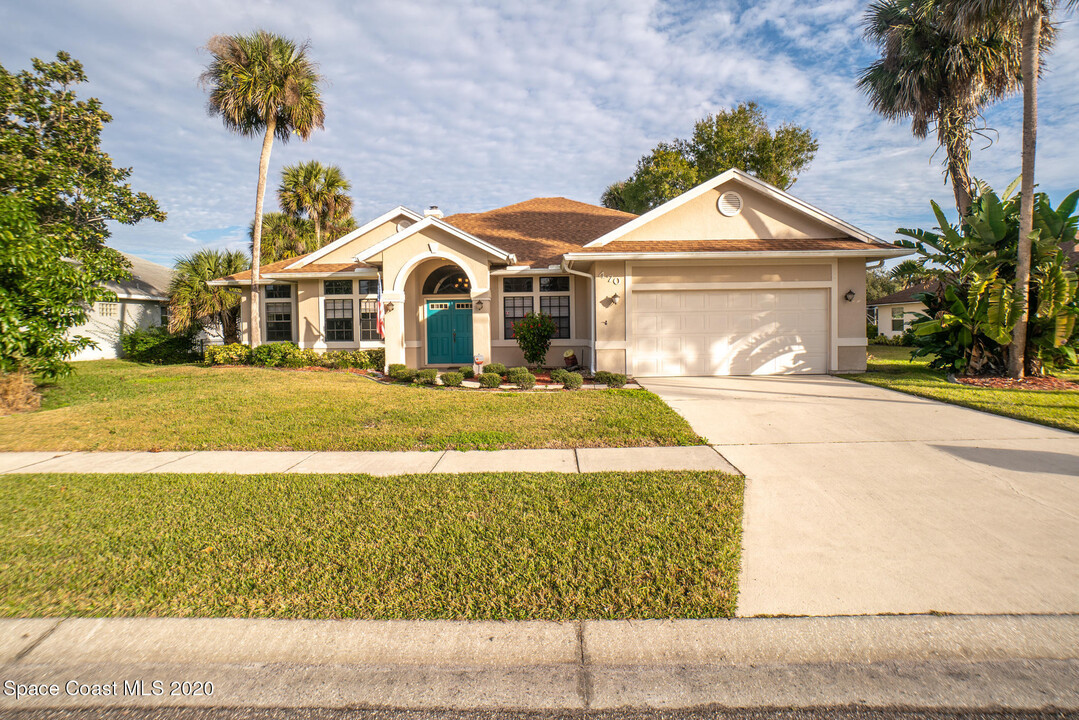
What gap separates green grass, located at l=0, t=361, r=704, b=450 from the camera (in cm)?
703

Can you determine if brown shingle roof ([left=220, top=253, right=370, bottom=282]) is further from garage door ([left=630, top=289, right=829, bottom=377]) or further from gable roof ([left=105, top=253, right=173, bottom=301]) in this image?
garage door ([left=630, top=289, right=829, bottom=377])

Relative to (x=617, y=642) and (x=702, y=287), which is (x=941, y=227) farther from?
(x=617, y=642)

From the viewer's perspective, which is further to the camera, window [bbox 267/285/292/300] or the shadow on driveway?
window [bbox 267/285/292/300]

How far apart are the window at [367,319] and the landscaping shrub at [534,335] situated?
5.61 meters

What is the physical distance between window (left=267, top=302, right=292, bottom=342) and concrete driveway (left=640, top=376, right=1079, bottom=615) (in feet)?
49.8

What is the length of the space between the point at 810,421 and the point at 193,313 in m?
21.2

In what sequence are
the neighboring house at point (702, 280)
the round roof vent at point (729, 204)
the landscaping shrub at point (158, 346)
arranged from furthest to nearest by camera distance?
1. the landscaping shrub at point (158, 346)
2. the round roof vent at point (729, 204)
3. the neighboring house at point (702, 280)

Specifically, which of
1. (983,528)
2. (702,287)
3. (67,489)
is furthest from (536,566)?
(702,287)

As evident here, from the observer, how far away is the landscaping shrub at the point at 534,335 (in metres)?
13.8

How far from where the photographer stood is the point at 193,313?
19500 millimetres

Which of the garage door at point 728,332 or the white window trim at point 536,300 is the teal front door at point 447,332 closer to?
the white window trim at point 536,300

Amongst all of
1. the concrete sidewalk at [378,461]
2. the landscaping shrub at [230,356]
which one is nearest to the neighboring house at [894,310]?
the concrete sidewalk at [378,461]

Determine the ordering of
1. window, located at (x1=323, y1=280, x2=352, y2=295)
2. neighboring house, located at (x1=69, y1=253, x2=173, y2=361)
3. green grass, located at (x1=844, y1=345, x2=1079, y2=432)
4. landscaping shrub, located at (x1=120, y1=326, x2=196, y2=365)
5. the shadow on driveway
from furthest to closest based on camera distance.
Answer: neighboring house, located at (x1=69, y1=253, x2=173, y2=361), landscaping shrub, located at (x1=120, y1=326, x2=196, y2=365), window, located at (x1=323, y1=280, x2=352, y2=295), green grass, located at (x1=844, y1=345, x2=1079, y2=432), the shadow on driveway

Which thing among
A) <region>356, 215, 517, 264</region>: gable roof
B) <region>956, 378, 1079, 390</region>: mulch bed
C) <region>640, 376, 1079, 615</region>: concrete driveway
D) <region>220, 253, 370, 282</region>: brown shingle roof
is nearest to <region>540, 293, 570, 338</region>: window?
<region>356, 215, 517, 264</region>: gable roof
